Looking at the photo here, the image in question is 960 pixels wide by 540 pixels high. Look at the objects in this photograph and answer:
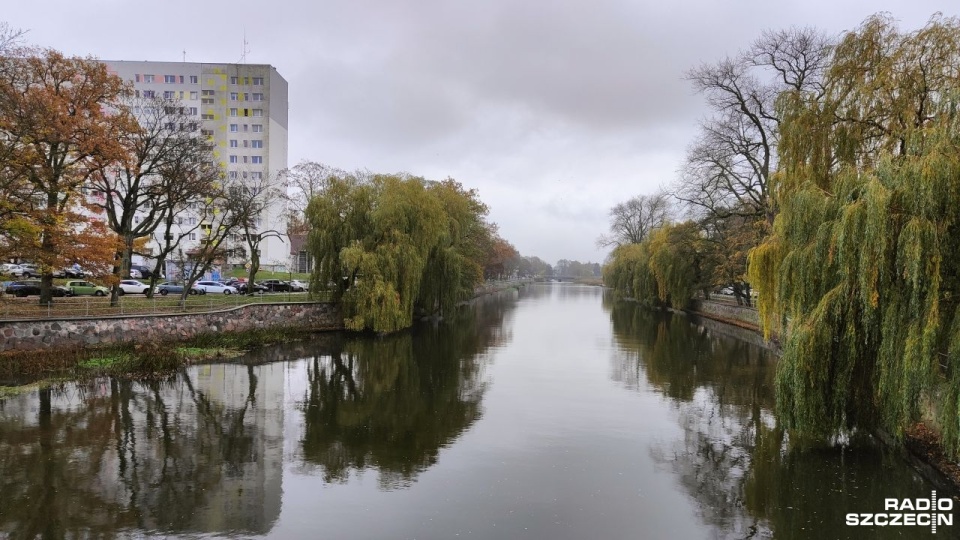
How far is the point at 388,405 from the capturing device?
1526 centimetres

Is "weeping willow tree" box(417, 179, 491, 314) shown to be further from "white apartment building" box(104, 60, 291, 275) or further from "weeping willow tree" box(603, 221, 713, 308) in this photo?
"white apartment building" box(104, 60, 291, 275)

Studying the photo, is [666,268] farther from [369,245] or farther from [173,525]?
[173,525]

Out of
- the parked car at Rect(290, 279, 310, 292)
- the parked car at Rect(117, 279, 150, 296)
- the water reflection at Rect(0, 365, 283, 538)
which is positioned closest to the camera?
→ the water reflection at Rect(0, 365, 283, 538)

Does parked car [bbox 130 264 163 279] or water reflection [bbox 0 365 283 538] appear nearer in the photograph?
water reflection [bbox 0 365 283 538]

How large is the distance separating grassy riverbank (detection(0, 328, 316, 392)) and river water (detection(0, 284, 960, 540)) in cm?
102

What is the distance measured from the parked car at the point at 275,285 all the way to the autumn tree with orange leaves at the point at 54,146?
18041 millimetres

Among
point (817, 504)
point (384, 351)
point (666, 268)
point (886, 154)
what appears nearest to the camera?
point (817, 504)

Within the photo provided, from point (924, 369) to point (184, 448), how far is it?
12605 mm

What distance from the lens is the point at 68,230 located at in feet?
67.1

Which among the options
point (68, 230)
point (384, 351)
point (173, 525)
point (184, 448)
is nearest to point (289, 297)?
point (384, 351)

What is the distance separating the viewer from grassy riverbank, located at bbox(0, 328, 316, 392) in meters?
17.6

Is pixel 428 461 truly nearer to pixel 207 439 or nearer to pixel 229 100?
pixel 207 439

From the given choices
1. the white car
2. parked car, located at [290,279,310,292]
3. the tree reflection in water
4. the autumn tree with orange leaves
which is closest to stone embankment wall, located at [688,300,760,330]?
the tree reflection in water

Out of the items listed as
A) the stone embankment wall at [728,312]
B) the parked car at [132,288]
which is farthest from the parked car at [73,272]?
the stone embankment wall at [728,312]
